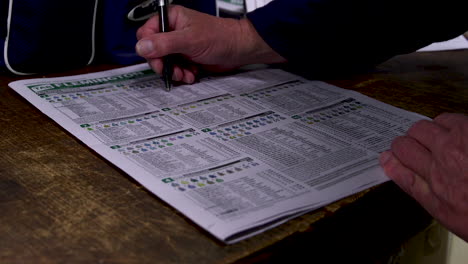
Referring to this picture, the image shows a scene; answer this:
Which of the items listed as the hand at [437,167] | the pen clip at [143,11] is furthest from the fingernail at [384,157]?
the pen clip at [143,11]

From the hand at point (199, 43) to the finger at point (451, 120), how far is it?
402 millimetres

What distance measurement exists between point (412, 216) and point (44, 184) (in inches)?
23.4

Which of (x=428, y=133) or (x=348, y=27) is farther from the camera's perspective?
(x=348, y=27)

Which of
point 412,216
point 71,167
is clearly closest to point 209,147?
point 71,167

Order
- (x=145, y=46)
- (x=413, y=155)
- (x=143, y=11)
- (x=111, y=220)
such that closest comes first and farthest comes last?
(x=111, y=220)
(x=413, y=155)
(x=145, y=46)
(x=143, y=11)

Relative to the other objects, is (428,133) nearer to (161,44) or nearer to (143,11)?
(161,44)

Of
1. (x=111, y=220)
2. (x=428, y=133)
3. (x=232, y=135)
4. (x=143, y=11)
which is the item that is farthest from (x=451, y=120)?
(x=143, y=11)

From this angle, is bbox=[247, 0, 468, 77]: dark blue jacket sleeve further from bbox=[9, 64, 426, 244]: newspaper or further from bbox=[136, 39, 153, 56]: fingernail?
bbox=[136, 39, 153, 56]: fingernail

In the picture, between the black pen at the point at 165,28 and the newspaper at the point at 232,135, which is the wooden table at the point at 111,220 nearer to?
the newspaper at the point at 232,135

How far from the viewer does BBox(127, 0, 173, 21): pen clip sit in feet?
3.19

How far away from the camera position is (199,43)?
0.90m

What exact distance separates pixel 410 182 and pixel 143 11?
62cm

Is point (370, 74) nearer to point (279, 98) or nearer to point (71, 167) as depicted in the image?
point (279, 98)

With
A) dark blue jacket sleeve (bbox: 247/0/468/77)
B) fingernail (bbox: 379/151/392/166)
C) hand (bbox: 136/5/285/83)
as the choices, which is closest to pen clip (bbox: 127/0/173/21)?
hand (bbox: 136/5/285/83)
